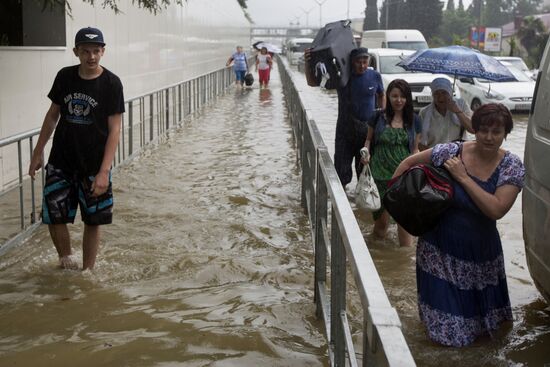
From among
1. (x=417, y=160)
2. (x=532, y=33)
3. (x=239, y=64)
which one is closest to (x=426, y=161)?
(x=417, y=160)

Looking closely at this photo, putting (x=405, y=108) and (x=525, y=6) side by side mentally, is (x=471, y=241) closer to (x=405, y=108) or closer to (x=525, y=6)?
(x=405, y=108)

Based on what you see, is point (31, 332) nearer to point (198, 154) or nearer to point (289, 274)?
point (289, 274)

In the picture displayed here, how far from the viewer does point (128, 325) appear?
454 cm

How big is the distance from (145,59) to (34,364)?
500 inches

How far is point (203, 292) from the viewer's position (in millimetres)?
5203

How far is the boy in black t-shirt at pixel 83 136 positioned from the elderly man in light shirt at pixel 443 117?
263 centimetres

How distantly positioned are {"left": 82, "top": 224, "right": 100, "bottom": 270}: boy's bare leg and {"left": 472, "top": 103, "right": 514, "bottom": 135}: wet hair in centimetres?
266

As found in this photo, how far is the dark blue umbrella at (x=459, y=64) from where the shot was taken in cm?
684

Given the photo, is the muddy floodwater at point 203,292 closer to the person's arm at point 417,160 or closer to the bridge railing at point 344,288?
the bridge railing at point 344,288

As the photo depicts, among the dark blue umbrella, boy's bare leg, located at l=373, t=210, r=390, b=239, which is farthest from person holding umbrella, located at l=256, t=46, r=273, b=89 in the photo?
boy's bare leg, located at l=373, t=210, r=390, b=239

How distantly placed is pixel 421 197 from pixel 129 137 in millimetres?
6682

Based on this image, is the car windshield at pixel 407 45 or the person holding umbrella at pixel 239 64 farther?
the car windshield at pixel 407 45

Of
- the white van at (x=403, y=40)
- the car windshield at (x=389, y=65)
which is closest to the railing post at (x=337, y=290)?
the car windshield at (x=389, y=65)

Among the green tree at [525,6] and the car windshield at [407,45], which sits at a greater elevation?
the green tree at [525,6]
